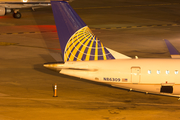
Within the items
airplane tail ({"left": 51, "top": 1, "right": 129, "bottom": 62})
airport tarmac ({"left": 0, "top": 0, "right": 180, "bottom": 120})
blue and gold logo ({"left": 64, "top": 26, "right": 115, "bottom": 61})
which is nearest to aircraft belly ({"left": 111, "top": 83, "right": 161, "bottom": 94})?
airport tarmac ({"left": 0, "top": 0, "right": 180, "bottom": 120})

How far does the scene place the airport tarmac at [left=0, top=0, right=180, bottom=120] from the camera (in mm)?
21516

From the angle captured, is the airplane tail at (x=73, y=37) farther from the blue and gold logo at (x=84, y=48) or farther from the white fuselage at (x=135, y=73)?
the white fuselage at (x=135, y=73)

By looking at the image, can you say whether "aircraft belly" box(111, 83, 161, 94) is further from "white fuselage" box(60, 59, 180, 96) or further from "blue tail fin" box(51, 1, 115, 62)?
"blue tail fin" box(51, 1, 115, 62)

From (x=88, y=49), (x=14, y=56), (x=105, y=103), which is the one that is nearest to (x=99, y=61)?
(x=88, y=49)

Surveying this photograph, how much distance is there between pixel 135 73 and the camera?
22.5 m

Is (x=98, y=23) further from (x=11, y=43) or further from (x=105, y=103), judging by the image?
(x=105, y=103)

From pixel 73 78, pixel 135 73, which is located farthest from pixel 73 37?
pixel 73 78

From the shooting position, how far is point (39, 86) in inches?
1069

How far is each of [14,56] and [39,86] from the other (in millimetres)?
11419

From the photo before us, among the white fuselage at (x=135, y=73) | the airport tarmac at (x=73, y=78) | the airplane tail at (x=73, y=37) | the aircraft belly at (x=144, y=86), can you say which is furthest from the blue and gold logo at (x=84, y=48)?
the airport tarmac at (x=73, y=78)

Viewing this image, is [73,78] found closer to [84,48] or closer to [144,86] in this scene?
[84,48]

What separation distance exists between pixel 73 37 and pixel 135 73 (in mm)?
4709

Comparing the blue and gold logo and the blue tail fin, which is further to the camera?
the blue and gold logo

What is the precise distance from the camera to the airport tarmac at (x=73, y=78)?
70.6 feet
